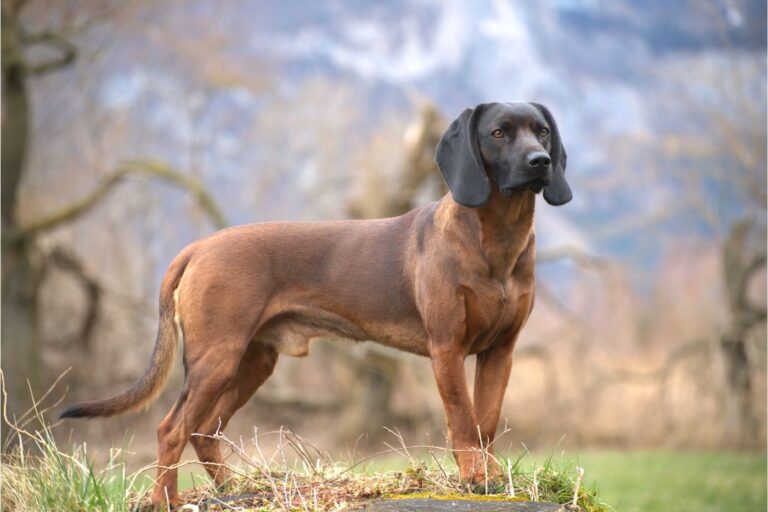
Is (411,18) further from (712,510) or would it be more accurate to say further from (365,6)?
(712,510)

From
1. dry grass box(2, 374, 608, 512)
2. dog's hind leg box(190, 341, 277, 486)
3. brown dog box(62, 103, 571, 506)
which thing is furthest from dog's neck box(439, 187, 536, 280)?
dog's hind leg box(190, 341, 277, 486)

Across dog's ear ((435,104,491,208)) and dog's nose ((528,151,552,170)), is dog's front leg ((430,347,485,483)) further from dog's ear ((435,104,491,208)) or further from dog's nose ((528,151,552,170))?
dog's nose ((528,151,552,170))

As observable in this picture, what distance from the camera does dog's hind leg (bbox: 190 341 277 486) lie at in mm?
5426

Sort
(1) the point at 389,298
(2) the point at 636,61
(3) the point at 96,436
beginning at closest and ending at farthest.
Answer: (1) the point at 389,298 < (3) the point at 96,436 < (2) the point at 636,61

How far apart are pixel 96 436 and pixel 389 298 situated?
38.7 ft

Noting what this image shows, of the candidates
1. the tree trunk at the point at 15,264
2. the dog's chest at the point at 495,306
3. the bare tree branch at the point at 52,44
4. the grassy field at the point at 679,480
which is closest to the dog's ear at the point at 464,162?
the dog's chest at the point at 495,306

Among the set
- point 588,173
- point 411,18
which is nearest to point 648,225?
point 588,173

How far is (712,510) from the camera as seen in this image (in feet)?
35.4

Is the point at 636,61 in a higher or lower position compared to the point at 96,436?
higher

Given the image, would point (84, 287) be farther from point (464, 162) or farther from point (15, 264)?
point (464, 162)

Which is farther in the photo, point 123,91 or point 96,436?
point 123,91

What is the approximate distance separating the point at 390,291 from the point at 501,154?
108 cm

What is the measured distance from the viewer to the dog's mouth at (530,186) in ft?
15.5

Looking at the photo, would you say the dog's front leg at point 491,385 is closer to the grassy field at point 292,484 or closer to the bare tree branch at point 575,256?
the grassy field at point 292,484
